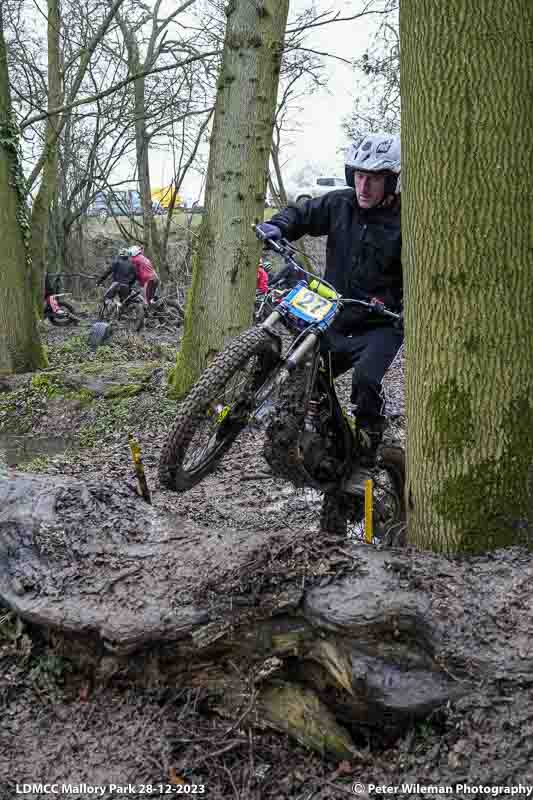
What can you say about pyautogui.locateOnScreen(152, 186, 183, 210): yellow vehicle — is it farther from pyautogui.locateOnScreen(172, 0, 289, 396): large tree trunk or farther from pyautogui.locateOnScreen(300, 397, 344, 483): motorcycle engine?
pyautogui.locateOnScreen(300, 397, 344, 483): motorcycle engine

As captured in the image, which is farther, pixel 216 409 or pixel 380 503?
pixel 380 503

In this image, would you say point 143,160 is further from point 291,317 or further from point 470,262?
point 470,262

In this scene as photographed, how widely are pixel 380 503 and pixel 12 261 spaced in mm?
7583

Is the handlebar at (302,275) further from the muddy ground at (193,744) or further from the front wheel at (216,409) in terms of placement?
the muddy ground at (193,744)

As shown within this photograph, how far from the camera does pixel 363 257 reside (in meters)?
4.25

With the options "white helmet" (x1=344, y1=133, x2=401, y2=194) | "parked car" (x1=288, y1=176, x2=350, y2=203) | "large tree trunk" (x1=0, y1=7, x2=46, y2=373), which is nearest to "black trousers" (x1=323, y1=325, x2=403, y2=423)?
"white helmet" (x1=344, y1=133, x2=401, y2=194)

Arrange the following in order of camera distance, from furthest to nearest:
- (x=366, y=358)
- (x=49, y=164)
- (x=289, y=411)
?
1. (x=49, y=164)
2. (x=366, y=358)
3. (x=289, y=411)

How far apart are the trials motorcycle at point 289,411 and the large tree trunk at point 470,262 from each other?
910mm

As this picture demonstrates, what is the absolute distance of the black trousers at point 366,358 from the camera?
13.2 feet

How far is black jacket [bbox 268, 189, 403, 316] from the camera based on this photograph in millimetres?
4191

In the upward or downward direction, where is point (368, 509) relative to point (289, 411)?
downward

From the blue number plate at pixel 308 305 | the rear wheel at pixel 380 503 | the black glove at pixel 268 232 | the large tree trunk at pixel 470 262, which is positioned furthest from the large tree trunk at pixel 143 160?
Answer: the large tree trunk at pixel 470 262

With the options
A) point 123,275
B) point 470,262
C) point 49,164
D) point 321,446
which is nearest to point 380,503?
point 321,446

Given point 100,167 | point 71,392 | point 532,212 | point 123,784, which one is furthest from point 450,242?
point 100,167
